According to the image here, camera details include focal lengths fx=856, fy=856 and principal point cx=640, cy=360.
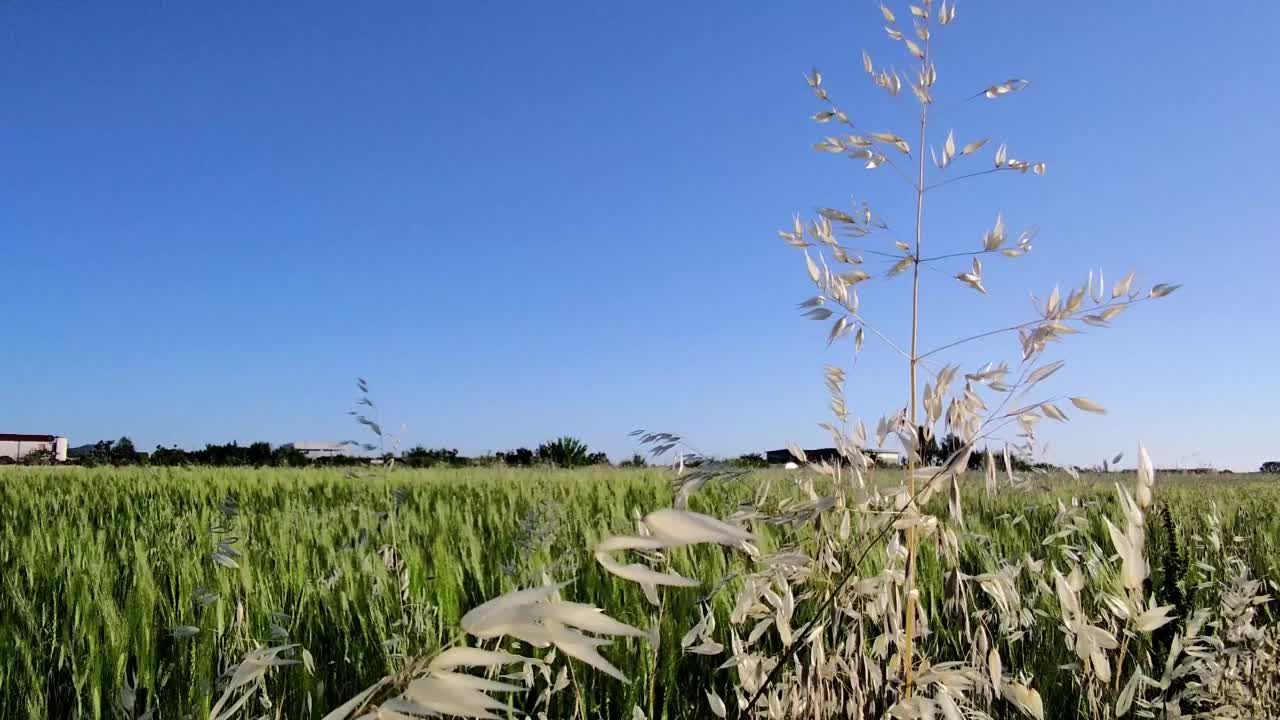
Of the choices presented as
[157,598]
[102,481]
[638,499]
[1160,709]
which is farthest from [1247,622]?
[102,481]

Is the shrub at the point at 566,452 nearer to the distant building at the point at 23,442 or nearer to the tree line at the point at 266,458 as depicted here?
the tree line at the point at 266,458

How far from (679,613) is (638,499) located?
11.6 feet

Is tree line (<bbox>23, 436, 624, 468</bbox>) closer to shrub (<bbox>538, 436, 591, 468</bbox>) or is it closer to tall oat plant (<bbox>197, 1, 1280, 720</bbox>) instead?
shrub (<bbox>538, 436, 591, 468</bbox>)

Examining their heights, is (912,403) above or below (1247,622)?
above

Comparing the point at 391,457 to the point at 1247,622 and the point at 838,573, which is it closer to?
the point at 838,573

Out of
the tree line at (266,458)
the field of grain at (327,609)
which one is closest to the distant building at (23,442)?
the tree line at (266,458)

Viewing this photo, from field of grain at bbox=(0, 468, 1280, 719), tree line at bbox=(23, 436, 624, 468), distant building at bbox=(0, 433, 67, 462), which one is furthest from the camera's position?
distant building at bbox=(0, 433, 67, 462)

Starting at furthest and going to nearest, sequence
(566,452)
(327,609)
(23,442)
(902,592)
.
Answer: (23,442) → (566,452) → (327,609) → (902,592)

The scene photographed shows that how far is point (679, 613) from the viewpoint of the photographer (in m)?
2.35

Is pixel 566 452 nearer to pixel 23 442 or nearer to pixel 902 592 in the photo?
pixel 902 592

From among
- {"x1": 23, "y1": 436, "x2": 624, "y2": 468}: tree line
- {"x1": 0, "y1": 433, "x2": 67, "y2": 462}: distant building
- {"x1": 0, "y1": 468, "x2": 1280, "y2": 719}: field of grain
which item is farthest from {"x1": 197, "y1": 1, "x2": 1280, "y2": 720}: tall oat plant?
{"x1": 0, "y1": 433, "x2": 67, "y2": 462}: distant building

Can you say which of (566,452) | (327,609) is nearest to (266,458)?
A: (566,452)

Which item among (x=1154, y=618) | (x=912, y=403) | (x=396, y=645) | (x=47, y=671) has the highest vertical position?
(x=912, y=403)

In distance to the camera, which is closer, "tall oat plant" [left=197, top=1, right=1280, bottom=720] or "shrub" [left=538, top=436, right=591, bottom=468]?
"tall oat plant" [left=197, top=1, right=1280, bottom=720]
